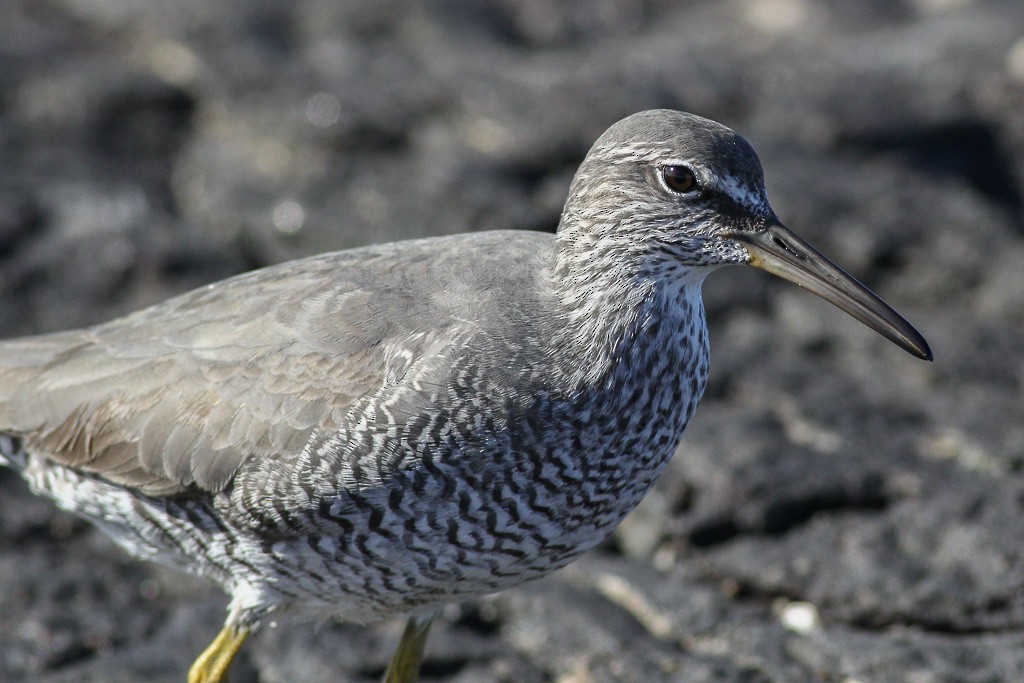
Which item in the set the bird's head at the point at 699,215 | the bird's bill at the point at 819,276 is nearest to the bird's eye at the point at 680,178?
the bird's head at the point at 699,215

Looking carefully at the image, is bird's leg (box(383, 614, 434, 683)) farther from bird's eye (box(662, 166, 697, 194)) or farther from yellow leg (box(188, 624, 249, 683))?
bird's eye (box(662, 166, 697, 194))

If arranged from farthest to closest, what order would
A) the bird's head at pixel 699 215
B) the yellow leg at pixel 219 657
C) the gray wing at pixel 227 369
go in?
the yellow leg at pixel 219 657
the gray wing at pixel 227 369
the bird's head at pixel 699 215

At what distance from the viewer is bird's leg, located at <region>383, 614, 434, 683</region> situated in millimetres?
5527

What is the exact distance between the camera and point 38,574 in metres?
6.46

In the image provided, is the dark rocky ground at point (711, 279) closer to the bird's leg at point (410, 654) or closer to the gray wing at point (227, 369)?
the bird's leg at point (410, 654)

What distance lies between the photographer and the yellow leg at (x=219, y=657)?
536cm

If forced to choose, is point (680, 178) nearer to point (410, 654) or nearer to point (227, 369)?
point (227, 369)

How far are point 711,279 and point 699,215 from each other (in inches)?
139

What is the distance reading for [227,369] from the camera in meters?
5.14

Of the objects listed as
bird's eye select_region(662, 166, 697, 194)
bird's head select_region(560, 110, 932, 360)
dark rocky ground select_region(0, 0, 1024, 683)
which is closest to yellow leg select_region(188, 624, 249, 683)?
dark rocky ground select_region(0, 0, 1024, 683)

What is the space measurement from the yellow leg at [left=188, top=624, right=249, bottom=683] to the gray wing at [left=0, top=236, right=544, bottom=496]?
0.74m

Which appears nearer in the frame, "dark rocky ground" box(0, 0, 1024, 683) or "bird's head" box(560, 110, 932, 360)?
"bird's head" box(560, 110, 932, 360)

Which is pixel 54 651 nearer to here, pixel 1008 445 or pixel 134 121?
pixel 134 121

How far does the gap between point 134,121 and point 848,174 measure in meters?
5.40
